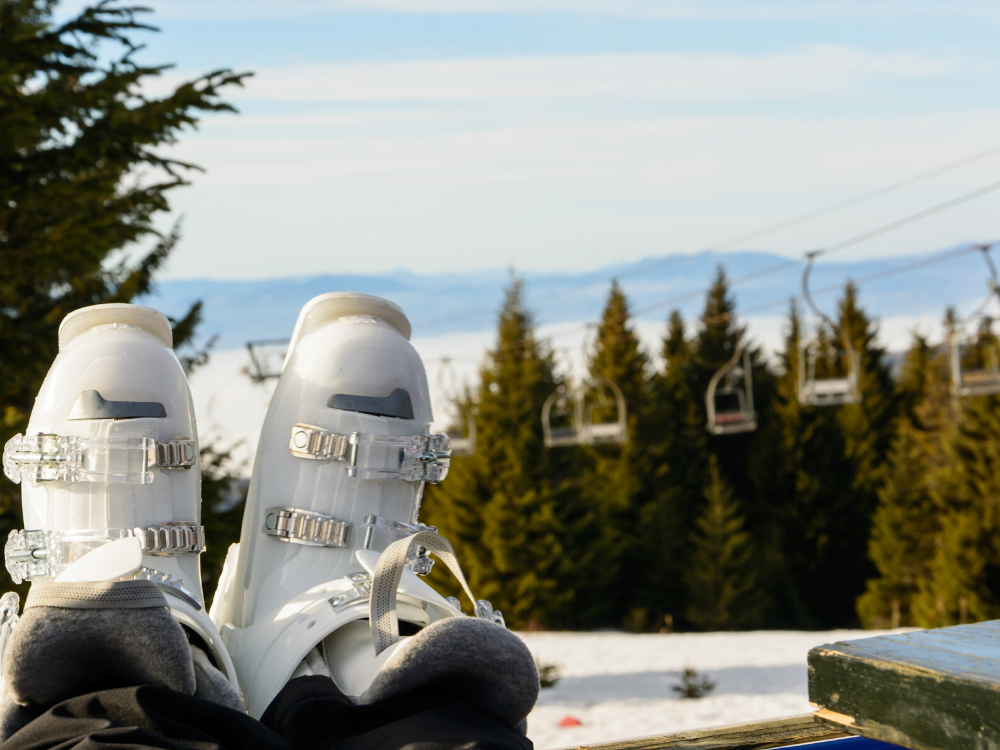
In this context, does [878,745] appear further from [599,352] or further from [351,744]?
[599,352]

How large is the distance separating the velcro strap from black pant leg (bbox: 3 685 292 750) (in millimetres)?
69

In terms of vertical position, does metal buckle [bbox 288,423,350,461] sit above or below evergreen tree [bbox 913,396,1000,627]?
above

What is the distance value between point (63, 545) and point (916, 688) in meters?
1.00

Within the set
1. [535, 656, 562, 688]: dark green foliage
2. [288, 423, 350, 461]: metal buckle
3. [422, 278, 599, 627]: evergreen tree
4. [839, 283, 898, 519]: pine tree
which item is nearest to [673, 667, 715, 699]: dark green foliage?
[535, 656, 562, 688]: dark green foliage

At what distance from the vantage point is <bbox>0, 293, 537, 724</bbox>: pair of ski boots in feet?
3.45

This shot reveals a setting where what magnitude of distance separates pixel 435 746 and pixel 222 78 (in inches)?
127

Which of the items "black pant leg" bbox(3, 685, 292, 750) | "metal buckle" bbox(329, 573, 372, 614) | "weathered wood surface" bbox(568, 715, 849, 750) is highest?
"metal buckle" bbox(329, 573, 372, 614)

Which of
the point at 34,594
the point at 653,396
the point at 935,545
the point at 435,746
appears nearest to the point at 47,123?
the point at 34,594

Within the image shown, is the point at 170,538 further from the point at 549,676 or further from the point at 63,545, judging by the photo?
the point at 549,676

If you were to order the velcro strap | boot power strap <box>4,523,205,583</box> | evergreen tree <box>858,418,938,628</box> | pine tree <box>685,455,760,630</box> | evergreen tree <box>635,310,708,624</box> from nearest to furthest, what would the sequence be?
the velcro strap < boot power strap <box>4,523,205,583</box> < evergreen tree <box>858,418,938,628</box> < pine tree <box>685,455,760,630</box> < evergreen tree <box>635,310,708,624</box>

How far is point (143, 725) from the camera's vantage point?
2.31ft

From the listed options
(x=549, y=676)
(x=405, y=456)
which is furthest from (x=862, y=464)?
(x=405, y=456)

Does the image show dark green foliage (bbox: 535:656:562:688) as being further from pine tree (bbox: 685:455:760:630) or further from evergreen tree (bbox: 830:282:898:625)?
evergreen tree (bbox: 830:282:898:625)

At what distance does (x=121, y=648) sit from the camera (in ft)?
2.49
